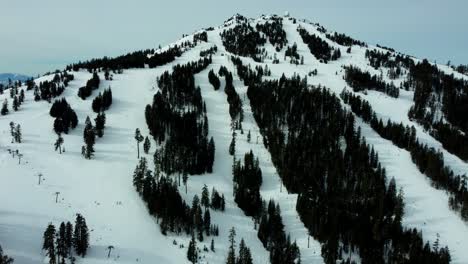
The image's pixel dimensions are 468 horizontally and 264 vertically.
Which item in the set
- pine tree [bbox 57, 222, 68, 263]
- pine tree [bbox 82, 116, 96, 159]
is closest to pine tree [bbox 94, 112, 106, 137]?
pine tree [bbox 82, 116, 96, 159]

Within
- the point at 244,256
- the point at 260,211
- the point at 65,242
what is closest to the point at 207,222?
the point at 244,256

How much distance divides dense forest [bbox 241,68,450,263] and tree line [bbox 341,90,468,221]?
54.0ft

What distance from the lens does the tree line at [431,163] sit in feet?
459

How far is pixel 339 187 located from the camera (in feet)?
486

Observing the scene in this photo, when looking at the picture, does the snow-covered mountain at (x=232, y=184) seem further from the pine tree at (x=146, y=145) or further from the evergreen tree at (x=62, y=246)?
the evergreen tree at (x=62, y=246)

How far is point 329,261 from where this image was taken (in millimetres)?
111250

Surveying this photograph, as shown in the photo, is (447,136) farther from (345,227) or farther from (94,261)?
(94,261)

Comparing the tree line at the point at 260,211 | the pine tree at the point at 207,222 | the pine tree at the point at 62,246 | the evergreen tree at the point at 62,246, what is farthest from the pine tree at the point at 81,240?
the tree line at the point at 260,211

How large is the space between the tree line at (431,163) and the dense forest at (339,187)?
16.5 m

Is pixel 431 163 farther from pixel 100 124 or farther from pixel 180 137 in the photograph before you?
pixel 100 124

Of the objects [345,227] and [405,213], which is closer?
[345,227]

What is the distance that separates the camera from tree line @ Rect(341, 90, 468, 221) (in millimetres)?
139875

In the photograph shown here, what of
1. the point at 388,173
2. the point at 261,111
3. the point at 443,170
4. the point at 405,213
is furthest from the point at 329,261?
the point at 261,111

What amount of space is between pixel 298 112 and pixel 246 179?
64.0 m
